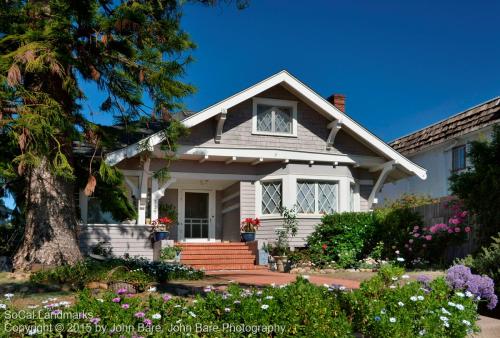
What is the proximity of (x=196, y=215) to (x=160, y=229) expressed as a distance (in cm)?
337

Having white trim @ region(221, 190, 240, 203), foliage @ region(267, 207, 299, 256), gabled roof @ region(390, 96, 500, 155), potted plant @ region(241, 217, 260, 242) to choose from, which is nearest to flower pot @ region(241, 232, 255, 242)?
potted plant @ region(241, 217, 260, 242)

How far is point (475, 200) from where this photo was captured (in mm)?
10828

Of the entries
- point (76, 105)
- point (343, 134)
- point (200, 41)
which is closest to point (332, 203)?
point (343, 134)

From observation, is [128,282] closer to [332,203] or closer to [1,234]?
[1,234]

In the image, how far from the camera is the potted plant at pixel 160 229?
14609 millimetres

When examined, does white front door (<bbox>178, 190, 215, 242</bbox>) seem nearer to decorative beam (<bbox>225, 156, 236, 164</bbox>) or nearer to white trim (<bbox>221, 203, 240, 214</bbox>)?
white trim (<bbox>221, 203, 240, 214</bbox>)

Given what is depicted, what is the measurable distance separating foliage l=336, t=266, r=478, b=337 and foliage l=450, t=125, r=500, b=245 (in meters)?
5.35

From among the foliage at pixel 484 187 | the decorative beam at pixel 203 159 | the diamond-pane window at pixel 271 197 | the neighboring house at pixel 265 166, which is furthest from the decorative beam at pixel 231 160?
the foliage at pixel 484 187

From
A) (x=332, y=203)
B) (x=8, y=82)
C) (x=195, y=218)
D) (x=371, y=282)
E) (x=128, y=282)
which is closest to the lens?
(x=371, y=282)

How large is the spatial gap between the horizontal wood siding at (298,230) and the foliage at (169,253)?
3.23 meters

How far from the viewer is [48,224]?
10102 mm

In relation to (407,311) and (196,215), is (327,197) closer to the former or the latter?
(196,215)

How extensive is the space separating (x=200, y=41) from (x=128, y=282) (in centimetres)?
629

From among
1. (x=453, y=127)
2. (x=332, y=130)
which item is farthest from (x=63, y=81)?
(x=453, y=127)
